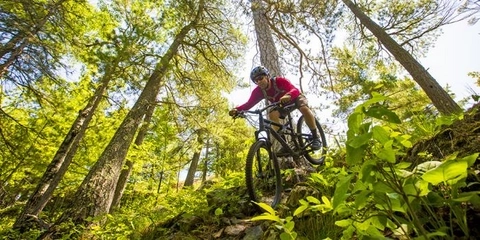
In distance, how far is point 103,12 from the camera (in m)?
9.27

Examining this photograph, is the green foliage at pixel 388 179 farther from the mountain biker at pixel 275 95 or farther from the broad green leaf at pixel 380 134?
the mountain biker at pixel 275 95

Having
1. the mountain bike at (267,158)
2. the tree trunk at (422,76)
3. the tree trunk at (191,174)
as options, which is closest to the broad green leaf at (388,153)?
the mountain bike at (267,158)

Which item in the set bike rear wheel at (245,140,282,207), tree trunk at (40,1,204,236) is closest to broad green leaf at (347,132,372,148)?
bike rear wheel at (245,140,282,207)

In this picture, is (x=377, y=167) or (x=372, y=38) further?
(x=372, y=38)

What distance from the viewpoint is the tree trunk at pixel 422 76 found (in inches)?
215

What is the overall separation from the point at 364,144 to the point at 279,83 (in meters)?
3.63

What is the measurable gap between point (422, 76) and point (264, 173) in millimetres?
4608

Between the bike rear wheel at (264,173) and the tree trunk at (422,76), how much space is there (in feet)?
11.1

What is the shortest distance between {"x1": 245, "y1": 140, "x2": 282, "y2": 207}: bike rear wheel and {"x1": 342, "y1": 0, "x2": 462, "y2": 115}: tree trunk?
3.38 meters

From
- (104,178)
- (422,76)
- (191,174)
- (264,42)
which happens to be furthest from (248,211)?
(191,174)

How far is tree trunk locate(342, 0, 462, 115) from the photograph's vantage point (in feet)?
17.9

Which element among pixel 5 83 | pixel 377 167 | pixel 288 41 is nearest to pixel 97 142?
pixel 5 83

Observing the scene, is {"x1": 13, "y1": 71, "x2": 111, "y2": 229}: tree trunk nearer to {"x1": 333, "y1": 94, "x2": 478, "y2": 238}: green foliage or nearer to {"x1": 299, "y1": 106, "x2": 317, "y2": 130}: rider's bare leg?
{"x1": 299, "y1": 106, "x2": 317, "y2": 130}: rider's bare leg

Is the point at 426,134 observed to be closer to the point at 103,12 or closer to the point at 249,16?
the point at 249,16
